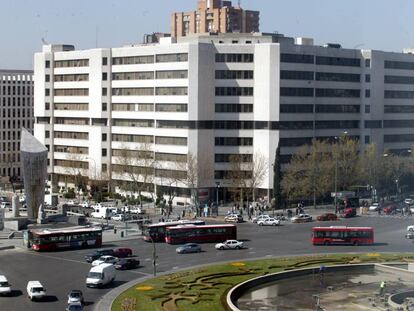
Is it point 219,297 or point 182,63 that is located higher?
point 182,63

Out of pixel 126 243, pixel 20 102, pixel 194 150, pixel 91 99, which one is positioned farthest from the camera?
pixel 20 102

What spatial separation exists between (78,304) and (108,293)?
12.4ft

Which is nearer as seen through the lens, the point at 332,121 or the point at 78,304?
the point at 78,304

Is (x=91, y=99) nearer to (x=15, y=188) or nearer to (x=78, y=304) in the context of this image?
(x=15, y=188)

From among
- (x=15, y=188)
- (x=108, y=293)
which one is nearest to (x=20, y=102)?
(x=15, y=188)

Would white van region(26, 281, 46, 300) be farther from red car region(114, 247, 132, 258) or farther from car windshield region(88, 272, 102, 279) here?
red car region(114, 247, 132, 258)

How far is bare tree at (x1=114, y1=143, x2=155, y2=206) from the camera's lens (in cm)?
7400

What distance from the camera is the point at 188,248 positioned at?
47.8m

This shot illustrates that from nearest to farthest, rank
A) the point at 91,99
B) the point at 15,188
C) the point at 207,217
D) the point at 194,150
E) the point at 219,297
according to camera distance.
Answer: the point at 219,297 → the point at 207,217 → the point at 194,150 → the point at 91,99 → the point at 15,188

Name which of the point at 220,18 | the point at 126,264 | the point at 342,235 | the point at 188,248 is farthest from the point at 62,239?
the point at 220,18

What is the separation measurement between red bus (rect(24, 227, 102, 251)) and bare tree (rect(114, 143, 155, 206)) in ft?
72.1

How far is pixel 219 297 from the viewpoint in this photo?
35.9 meters

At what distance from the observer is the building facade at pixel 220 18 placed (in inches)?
4144

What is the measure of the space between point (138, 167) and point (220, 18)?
1425 inches
